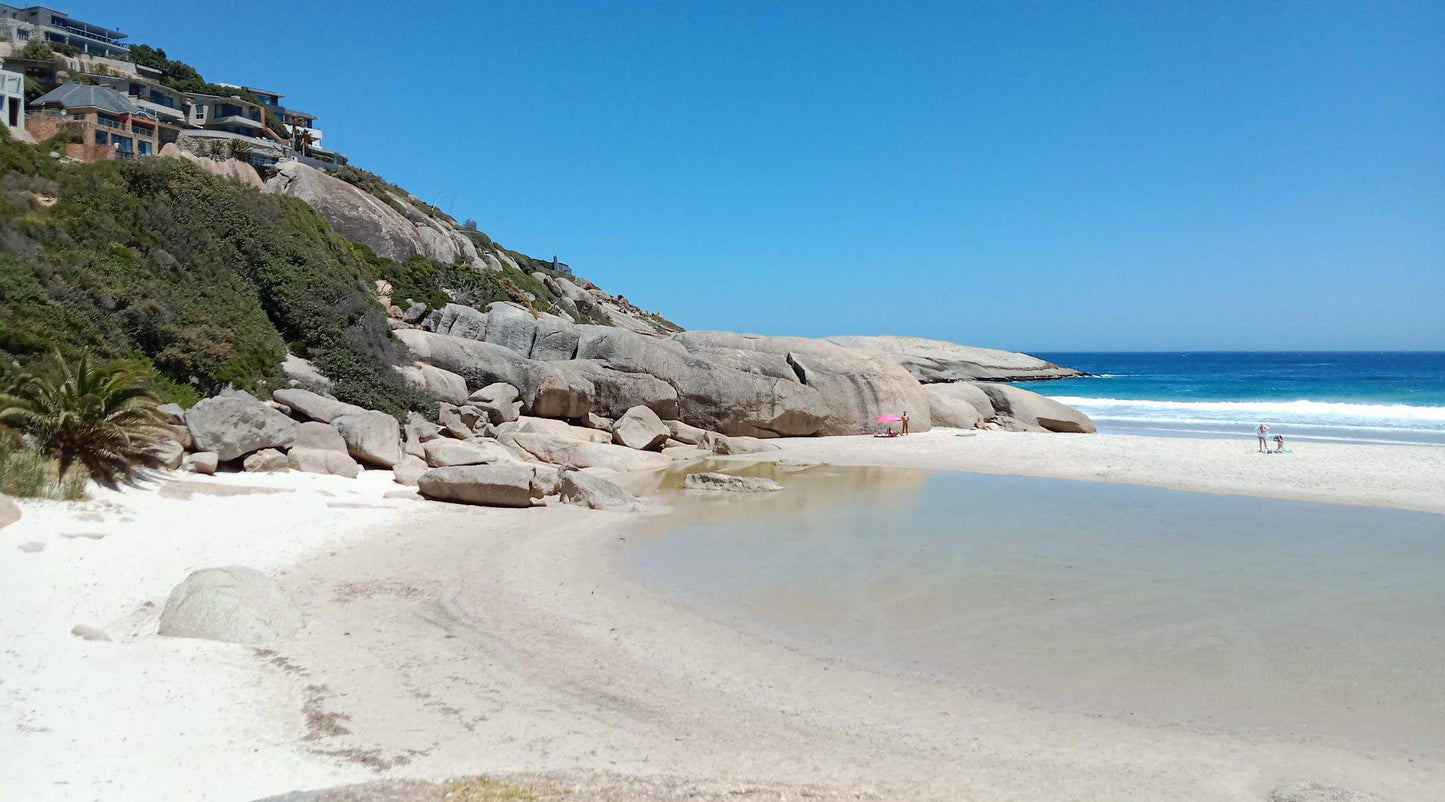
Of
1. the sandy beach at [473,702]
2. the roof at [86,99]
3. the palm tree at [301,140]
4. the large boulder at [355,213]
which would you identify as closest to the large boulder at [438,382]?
the sandy beach at [473,702]

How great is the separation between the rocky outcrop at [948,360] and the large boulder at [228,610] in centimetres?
4889

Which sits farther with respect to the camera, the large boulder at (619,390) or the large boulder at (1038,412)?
the large boulder at (1038,412)

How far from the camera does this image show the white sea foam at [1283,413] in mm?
35000

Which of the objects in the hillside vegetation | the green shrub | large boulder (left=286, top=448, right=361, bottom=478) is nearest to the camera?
the green shrub

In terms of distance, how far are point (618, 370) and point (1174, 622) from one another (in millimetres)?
18693

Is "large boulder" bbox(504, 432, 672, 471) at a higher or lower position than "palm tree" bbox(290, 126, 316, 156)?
lower

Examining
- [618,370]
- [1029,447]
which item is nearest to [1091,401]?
[1029,447]

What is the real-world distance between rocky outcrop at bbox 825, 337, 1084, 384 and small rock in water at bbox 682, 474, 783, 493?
37935mm

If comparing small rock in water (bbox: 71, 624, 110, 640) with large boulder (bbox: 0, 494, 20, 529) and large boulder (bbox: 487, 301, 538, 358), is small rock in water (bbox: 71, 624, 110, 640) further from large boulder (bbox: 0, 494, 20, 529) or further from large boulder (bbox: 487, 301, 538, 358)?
large boulder (bbox: 487, 301, 538, 358)

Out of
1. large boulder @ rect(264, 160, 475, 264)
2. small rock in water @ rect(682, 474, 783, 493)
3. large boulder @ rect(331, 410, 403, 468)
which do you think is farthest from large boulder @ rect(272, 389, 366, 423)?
large boulder @ rect(264, 160, 475, 264)

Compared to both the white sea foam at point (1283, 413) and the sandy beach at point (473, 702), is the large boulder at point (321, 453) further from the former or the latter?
the white sea foam at point (1283, 413)

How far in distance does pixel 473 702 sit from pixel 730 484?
37.7ft

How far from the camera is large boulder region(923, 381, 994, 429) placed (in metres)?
31.2

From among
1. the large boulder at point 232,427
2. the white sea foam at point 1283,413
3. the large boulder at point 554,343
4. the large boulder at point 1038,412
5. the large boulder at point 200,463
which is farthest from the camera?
the white sea foam at point 1283,413
